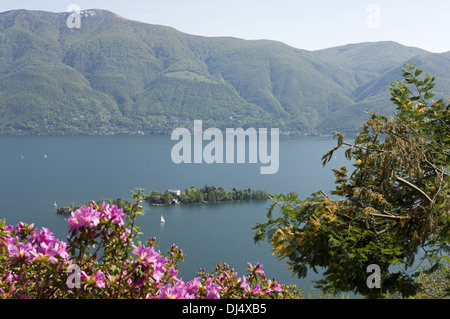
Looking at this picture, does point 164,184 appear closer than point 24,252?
No

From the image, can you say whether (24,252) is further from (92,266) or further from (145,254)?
(145,254)

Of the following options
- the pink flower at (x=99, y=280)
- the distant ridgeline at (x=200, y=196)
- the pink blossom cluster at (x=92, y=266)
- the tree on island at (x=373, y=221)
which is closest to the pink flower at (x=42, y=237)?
the pink blossom cluster at (x=92, y=266)

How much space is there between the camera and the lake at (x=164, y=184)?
40.0 meters

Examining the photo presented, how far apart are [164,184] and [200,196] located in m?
14.7

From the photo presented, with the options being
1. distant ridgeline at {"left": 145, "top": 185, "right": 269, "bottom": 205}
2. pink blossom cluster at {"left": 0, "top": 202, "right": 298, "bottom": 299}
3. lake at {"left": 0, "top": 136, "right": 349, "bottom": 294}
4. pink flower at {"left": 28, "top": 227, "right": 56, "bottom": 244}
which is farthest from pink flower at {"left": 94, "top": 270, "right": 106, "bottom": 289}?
distant ridgeline at {"left": 145, "top": 185, "right": 269, "bottom": 205}

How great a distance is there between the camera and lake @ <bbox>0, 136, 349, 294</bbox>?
40000mm

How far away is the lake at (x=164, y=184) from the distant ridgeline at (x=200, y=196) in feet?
6.05

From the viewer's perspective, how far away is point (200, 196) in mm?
62562

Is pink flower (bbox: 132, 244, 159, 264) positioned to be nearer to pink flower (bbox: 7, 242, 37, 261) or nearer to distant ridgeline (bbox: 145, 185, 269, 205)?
pink flower (bbox: 7, 242, 37, 261)

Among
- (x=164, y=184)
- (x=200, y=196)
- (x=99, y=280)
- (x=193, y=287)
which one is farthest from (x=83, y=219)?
(x=164, y=184)

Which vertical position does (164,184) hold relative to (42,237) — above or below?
below

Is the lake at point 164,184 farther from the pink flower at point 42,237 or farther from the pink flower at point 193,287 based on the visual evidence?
the pink flower at point 42,237

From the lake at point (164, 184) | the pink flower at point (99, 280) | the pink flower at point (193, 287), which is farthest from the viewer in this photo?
the lake at point (164, 184)
